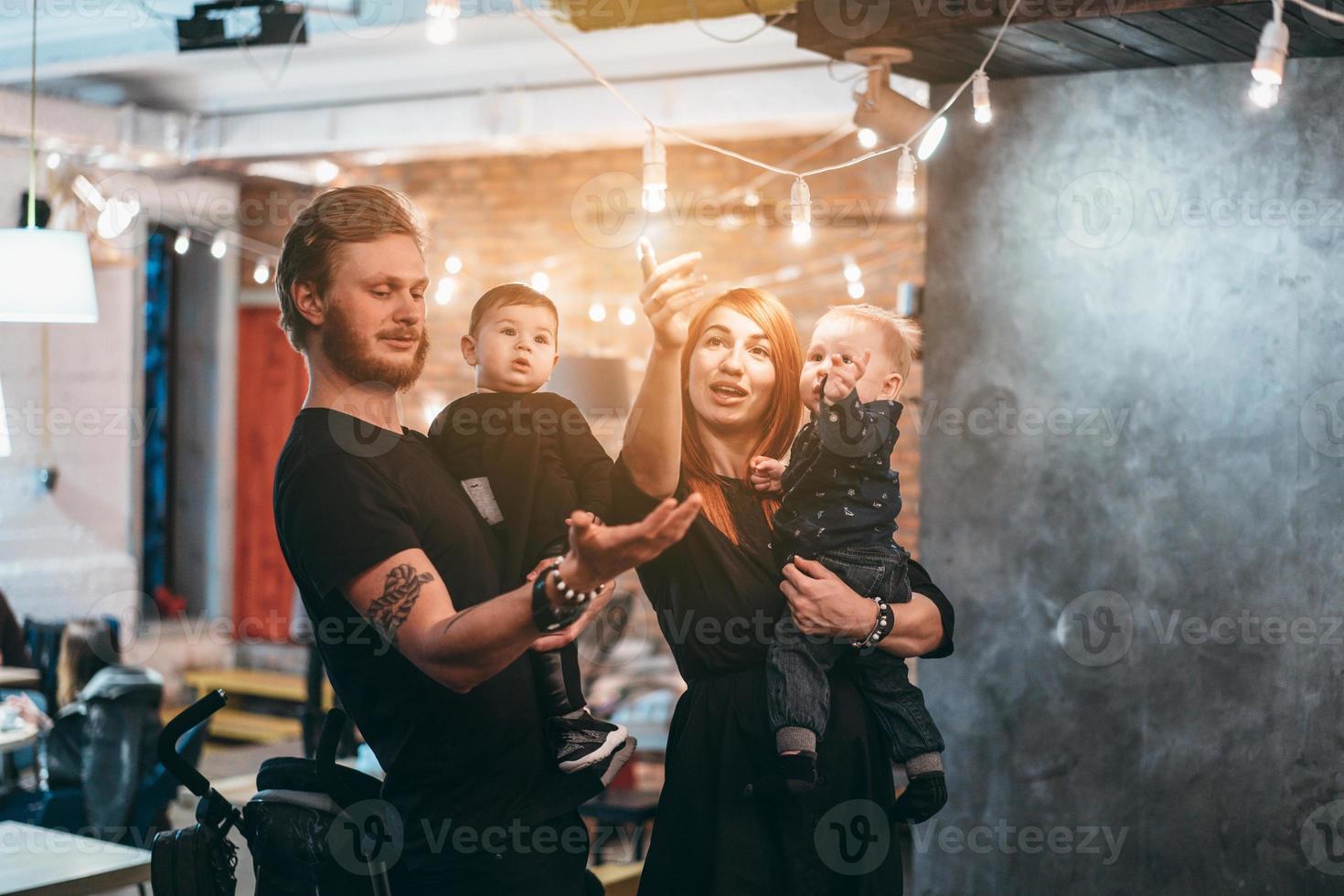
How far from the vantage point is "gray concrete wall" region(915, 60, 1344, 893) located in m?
3.26

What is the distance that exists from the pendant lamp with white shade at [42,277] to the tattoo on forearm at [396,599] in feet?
8.99

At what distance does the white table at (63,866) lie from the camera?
118 inches

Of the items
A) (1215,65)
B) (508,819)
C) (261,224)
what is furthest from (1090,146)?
(261,224)

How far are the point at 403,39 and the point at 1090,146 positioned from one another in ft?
14.9

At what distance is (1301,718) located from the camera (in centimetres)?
327

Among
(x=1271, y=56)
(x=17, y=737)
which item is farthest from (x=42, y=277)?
(x=1271, y=56)

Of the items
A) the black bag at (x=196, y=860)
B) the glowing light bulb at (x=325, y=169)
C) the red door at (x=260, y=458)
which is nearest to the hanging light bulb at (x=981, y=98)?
the black bag at (x=196, y=860)

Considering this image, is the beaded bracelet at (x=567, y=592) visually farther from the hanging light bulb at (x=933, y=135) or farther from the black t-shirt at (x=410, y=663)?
the hanging light bulb at (x=933, y=135)

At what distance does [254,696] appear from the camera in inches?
356

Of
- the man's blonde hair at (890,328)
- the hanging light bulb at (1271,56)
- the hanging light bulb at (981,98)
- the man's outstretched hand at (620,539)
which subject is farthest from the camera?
the hanging light bulb at (981,98)

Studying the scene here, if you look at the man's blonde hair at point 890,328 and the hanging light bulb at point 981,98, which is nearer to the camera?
the man's blonde hair at point 890,328

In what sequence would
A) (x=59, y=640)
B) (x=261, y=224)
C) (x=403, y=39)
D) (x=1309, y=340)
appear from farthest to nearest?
(x=261, y=224) → (x=403, y=39) → (x=59, y=640) → (x=1309, y=340)

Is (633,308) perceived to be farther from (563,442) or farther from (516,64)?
(563,442)

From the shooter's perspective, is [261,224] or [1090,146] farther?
Result: [261,224]
